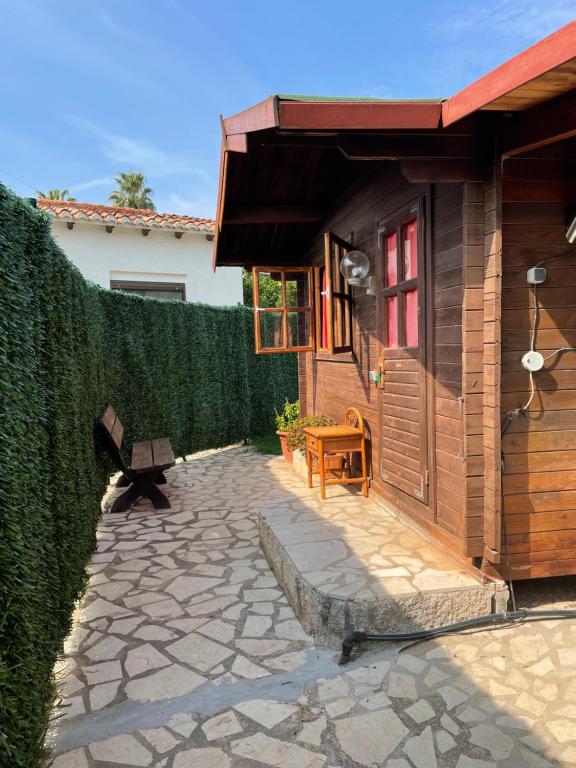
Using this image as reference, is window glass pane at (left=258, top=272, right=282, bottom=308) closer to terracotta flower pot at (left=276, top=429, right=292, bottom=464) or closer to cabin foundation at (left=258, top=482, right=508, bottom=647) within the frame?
terracotta flower pot at (left=276, top=429, right=292, bottom=464)

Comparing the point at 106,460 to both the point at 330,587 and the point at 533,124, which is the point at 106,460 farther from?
the point at 533,124

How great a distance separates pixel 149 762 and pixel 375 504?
298 cm

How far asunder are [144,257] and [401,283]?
9.95 meters

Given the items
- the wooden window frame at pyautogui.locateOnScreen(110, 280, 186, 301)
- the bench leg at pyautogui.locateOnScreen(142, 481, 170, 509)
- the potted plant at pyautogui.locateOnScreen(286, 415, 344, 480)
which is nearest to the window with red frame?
the potted plant at pyautogui.locateOnScreen(286, 415, 344, 480)

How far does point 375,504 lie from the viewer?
182 inches

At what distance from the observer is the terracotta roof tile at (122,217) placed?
11453mm

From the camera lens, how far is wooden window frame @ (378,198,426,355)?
3.51 meters

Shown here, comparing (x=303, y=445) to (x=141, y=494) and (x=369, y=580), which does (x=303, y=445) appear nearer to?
(x=141, y=494)

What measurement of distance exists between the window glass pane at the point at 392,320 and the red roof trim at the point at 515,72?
5.71 feet

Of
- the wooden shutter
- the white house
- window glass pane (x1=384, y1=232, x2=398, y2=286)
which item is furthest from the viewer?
the white house

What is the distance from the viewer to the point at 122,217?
1180 cm

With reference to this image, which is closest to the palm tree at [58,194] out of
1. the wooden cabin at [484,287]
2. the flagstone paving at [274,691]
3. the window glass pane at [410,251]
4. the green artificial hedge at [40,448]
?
the green artificial hedge at [40,448]

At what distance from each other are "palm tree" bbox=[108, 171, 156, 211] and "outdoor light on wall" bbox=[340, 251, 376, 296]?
29.0m

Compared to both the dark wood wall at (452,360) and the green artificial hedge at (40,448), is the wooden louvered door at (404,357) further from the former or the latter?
the green artificial hedge at (40,448)
